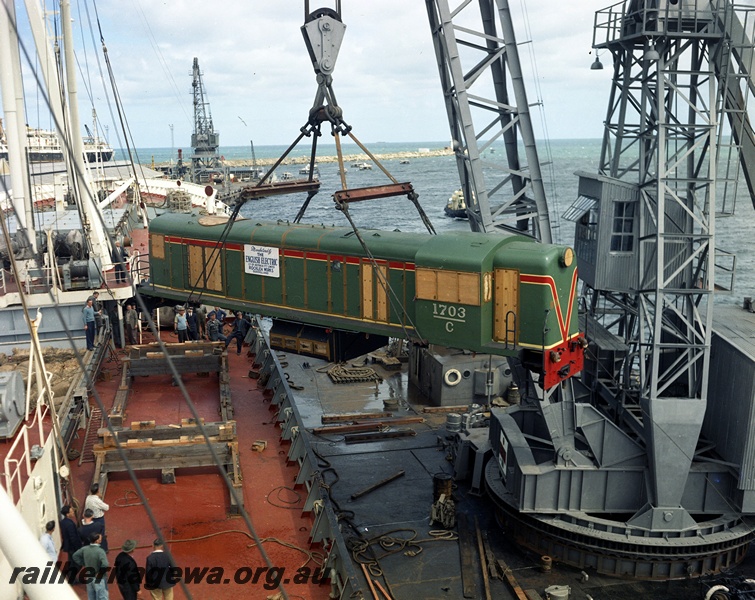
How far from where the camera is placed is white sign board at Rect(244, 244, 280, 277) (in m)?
18.9

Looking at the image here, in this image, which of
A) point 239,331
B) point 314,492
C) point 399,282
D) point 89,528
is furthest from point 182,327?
point 89,528

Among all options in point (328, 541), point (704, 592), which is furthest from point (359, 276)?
point (704, 592)

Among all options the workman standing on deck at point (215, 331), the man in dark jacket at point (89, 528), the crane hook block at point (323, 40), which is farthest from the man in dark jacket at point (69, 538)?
the workman standing on deck at point (215, 331)

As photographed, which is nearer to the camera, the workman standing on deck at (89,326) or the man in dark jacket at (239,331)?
the workman standing on deck at (89,326)

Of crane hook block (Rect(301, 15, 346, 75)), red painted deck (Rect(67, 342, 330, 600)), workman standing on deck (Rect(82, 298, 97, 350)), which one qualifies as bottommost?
red painted deck (Rect(67, 342, 330, 600))

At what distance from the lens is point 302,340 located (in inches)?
697

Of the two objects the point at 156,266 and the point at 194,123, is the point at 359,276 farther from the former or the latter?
the point at 194,123

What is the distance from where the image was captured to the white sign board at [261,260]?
18.9 m

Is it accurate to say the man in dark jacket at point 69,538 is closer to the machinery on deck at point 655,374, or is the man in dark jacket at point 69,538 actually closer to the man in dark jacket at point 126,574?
the man in dark jacket at point 126,574

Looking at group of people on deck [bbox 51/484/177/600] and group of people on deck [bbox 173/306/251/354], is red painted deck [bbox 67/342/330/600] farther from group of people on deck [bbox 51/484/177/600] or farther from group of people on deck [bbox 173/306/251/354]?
group of people on deck [bbox 173/306/251/354]

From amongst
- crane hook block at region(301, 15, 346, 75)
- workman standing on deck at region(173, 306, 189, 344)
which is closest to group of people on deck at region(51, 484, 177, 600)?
crane hook block at region(301, 15, 346, 75)

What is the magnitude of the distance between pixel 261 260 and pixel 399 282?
4083 mm

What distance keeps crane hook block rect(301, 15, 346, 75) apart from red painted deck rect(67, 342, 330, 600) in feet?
27.5

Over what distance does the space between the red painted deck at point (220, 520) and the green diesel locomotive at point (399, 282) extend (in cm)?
345
